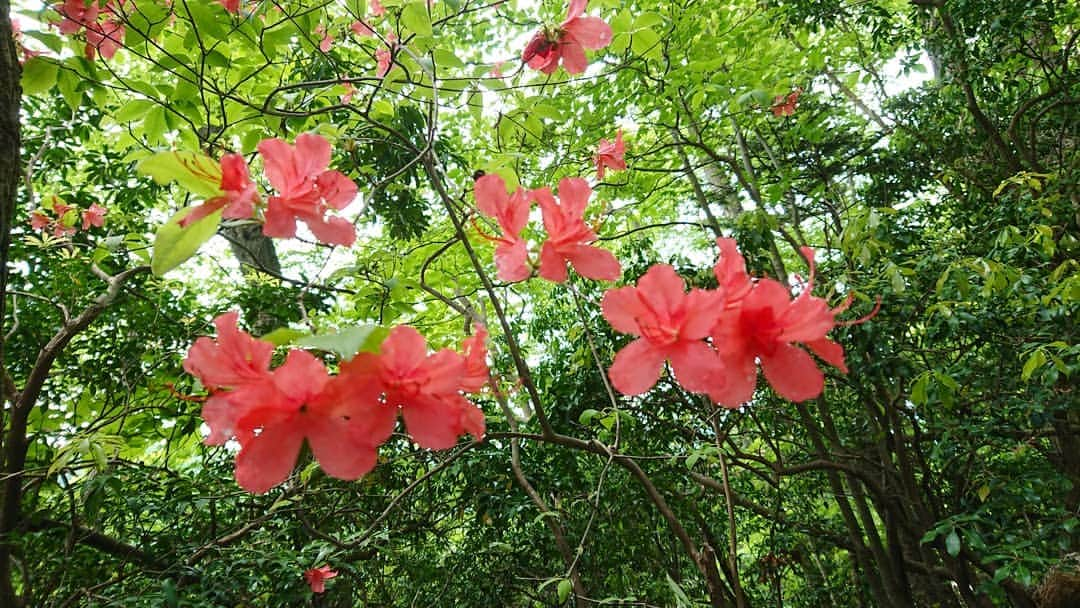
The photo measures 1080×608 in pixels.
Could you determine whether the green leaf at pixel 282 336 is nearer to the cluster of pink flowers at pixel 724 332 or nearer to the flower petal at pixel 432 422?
the flower petal at pixel 432 422

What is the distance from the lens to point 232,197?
58 cm

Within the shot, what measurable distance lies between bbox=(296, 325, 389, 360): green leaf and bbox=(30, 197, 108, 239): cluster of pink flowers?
226 cm

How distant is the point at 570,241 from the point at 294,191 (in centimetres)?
30

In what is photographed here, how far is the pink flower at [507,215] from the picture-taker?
0.71 metres

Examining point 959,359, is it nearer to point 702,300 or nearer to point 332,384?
point 702,300

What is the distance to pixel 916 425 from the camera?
104 inches

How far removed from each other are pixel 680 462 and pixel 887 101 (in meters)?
2.64

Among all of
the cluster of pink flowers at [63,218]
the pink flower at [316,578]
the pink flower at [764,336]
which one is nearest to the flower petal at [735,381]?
the pink flower at [764,336]

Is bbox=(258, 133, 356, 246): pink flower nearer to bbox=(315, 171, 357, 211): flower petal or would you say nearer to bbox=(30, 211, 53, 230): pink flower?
bbox=(315, 171, 357, 211): flower petal

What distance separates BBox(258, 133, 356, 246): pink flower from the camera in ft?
2.04

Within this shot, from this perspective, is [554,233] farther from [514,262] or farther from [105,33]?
[105,33]

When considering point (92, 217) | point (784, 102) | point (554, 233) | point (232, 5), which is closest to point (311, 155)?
point (554, 233)

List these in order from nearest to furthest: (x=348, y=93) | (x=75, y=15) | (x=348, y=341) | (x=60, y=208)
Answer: (x=348, y=341)
(x=75, y=15)
(x=348, y=93)
(x=60, y=208)

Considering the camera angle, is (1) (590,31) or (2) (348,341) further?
(1) (590,31)
